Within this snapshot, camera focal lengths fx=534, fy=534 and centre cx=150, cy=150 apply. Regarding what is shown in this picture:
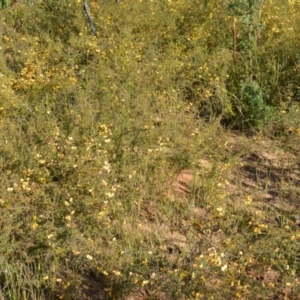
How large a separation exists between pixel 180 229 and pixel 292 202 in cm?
96

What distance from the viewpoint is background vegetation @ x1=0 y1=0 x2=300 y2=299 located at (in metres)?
3.27

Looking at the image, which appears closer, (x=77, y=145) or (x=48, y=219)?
(x=48, y=219)

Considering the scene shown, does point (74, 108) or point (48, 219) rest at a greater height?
point (74, 108)

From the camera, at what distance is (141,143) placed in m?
4.24

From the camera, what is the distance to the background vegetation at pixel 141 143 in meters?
3.27

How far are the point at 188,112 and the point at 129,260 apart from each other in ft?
7.19

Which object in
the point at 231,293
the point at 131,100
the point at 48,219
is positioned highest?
the point at 131,100

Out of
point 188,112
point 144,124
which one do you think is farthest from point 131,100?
point 188,112

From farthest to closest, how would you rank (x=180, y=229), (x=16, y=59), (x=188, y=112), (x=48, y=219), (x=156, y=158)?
(x=16, y=59) < (x=188, y=112) < (x=156, y=158) < (x=180, y=229) < (x=48, y=219)

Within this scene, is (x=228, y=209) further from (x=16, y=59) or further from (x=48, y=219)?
(x=16, y=59)

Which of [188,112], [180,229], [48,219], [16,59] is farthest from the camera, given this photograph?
[16,59]

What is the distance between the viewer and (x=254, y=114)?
514 centimetres

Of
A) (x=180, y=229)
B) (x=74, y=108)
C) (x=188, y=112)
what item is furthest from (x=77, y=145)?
(x=188, y=112)

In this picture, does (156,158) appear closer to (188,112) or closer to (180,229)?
(180,229)
